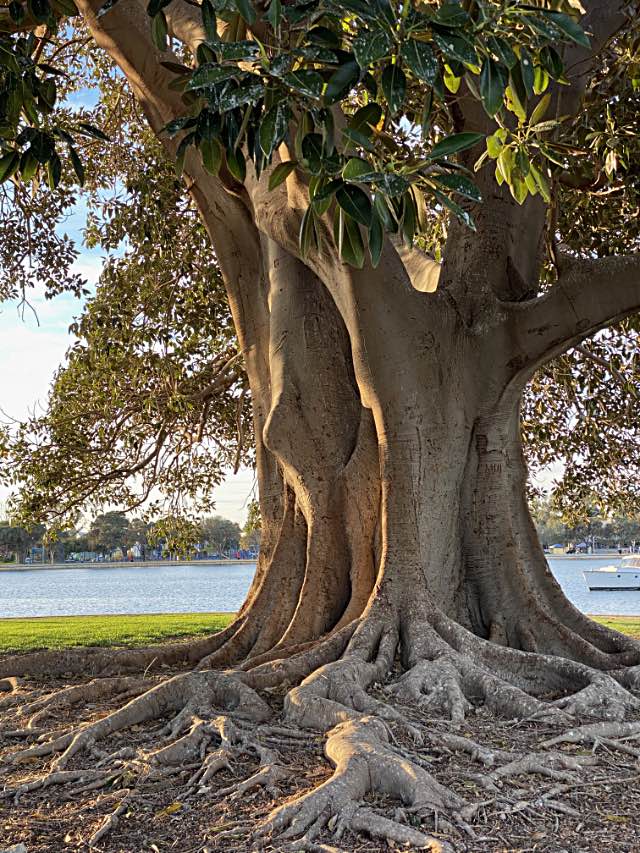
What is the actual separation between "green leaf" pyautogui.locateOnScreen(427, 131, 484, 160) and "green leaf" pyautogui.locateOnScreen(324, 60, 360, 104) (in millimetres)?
281

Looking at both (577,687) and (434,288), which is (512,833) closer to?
(577,687)

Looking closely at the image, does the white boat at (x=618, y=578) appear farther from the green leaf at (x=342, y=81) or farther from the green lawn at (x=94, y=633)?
the green leaf at (x=342, y=81)

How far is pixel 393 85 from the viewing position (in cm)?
221

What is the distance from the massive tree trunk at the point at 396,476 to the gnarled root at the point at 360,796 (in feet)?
2.65

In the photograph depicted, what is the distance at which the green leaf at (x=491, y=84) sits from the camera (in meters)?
2.28

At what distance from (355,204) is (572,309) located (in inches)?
158

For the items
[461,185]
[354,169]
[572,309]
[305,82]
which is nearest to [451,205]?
[461,185]

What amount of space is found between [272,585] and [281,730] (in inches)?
105

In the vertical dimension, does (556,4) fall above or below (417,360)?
above

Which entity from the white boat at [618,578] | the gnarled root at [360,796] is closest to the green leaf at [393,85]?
the gnarled root at [360,796]

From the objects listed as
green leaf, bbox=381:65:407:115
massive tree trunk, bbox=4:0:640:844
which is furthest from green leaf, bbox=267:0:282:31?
massive tree trunk, bbox=4:0:640:844

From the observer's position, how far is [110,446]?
10750 millimetres

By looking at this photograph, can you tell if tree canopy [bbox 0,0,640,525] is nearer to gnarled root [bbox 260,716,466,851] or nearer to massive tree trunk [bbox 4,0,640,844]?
massive tree trunk [bbox 4,0,640,844]

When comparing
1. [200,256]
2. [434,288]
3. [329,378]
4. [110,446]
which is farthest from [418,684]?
[110,446]
